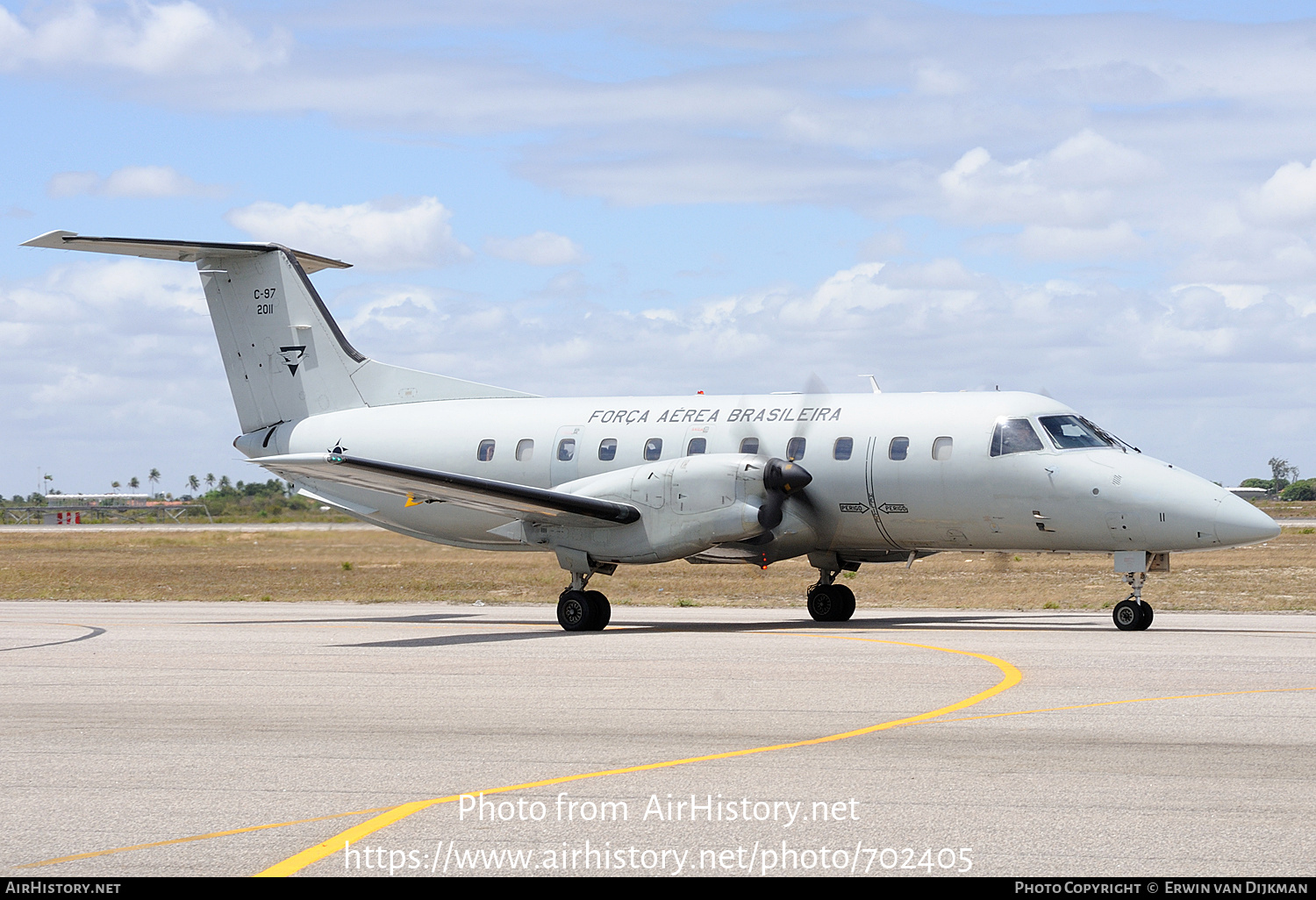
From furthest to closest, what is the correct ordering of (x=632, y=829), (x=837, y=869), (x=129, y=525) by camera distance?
1. (x=129, y=525)
2. (x=632, y=829)
3. (x=837, y=869)

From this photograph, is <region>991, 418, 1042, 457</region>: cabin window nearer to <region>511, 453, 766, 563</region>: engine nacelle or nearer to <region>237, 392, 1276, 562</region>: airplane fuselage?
<region>237, 392, 1276, 562</region>: airplane fuselage

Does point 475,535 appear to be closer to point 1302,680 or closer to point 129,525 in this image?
point 1302,680

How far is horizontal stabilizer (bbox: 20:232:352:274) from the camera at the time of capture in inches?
938

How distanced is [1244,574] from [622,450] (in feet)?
67.0

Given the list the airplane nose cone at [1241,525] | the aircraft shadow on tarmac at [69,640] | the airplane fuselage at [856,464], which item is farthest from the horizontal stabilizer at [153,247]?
the airplane nose cone at [1241,525]

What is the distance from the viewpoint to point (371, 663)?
1560 cm

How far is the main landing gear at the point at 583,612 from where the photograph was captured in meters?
21.0

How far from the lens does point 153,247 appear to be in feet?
81.3

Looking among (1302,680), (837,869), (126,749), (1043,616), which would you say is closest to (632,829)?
(837,869)

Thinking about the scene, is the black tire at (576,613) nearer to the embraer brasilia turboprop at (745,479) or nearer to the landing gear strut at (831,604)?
the embraer brasilia turboprop at (745,479)

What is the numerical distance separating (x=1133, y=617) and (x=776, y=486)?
5495 millimetres

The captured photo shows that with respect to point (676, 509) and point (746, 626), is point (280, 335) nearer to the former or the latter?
point (676, 509)

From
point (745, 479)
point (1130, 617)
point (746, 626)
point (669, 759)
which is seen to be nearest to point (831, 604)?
point (746, 626)

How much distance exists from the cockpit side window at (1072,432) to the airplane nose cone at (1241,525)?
2039mm
